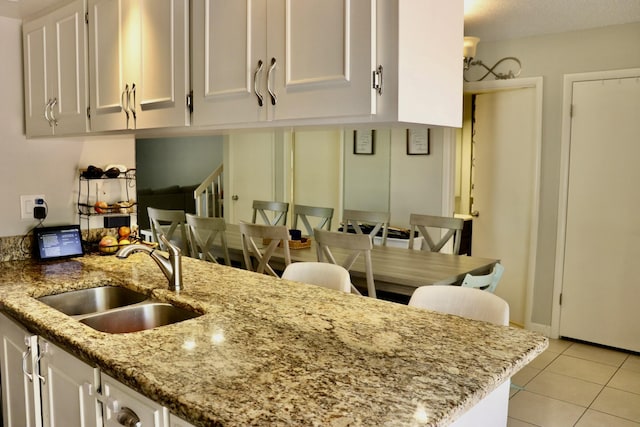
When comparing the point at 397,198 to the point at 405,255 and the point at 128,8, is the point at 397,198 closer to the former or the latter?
the point at 405,255

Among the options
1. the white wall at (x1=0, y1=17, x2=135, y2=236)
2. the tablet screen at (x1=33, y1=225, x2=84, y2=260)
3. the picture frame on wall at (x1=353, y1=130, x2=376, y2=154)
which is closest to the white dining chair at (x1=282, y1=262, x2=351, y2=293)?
the tablet screen at (x1=33, y1=225, x2=84, y2=260)

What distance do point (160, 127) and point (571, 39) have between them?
334cm

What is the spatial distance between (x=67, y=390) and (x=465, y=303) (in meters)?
1.36

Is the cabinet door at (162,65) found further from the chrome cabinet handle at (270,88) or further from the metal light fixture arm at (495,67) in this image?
the metal light fixture arm at (495,67)

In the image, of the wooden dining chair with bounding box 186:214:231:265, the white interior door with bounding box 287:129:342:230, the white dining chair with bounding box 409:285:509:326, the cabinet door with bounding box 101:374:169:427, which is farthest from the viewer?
the white interior door with bounding box 287:129:342:230

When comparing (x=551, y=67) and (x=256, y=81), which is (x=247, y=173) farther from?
(x=256, y=81)

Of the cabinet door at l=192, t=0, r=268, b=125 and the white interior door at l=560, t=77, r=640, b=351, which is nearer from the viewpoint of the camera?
the cabinet door at l=192, t=0, r=268, b=125

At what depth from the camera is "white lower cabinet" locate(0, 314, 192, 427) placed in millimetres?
1381

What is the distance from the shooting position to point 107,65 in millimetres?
2385

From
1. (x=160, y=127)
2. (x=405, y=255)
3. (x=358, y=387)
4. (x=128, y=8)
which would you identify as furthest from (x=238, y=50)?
(x=405, y=255)

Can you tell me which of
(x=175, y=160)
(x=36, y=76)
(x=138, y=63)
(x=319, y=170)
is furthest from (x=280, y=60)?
(x=175, y=160)

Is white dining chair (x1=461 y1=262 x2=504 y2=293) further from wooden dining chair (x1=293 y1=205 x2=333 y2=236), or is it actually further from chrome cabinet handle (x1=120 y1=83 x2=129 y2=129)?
wooden dining chair (x1=293 y1=205 x2=333 y2=236)

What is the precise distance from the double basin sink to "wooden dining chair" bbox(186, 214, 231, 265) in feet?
4.33

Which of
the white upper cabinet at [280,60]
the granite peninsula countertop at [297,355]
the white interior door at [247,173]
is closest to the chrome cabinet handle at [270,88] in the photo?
the white upper cabinet at [280,60]
